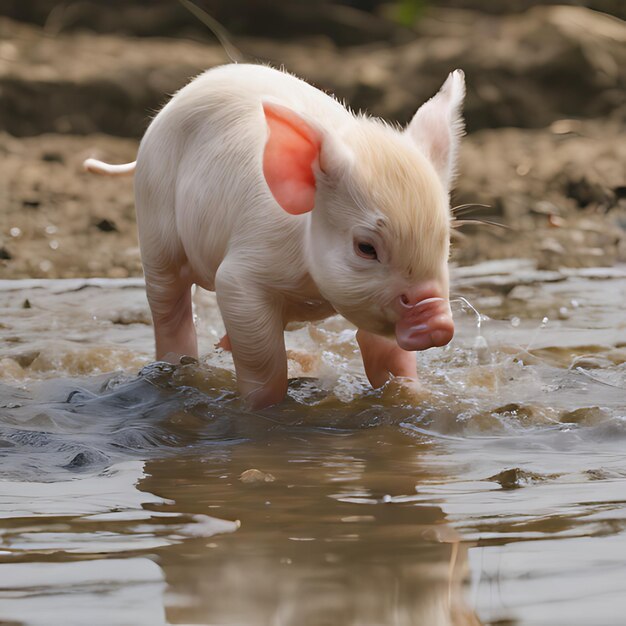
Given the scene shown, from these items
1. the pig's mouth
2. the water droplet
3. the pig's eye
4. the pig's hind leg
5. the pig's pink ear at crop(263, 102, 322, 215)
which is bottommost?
the water droplet

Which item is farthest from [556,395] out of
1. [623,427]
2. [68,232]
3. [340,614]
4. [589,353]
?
[68,232]

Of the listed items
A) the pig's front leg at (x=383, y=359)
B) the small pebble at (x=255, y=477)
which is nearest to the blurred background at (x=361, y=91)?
the pig's front leg at (x=383, y=359)

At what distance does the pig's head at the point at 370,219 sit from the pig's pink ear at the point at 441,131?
0.12 meters

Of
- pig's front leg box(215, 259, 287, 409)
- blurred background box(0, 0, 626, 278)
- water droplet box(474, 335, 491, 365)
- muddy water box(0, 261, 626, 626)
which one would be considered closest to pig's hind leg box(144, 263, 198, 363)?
muddy water box(0, 261, 626, 626)

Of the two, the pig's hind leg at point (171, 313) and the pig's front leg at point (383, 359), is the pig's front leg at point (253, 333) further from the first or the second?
the pig's hind leg at point (171, 313)

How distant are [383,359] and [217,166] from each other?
82 centimetres

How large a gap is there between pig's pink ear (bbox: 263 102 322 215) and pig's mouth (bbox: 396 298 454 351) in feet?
1.39

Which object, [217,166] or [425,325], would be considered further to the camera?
[217,166]

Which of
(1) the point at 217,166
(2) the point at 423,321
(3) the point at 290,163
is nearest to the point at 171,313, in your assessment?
(1) the point at 217,166

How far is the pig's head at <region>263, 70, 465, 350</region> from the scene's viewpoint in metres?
3.33

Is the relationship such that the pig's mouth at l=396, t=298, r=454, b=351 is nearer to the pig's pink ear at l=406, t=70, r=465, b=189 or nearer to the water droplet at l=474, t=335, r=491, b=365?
the pig's pink ear at l=406, t=70, r=465, b=189

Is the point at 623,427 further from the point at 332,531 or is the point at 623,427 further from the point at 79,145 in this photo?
the point at 79,145

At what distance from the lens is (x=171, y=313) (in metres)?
4.66

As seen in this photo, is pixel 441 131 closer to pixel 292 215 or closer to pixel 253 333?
pixel 292 215
